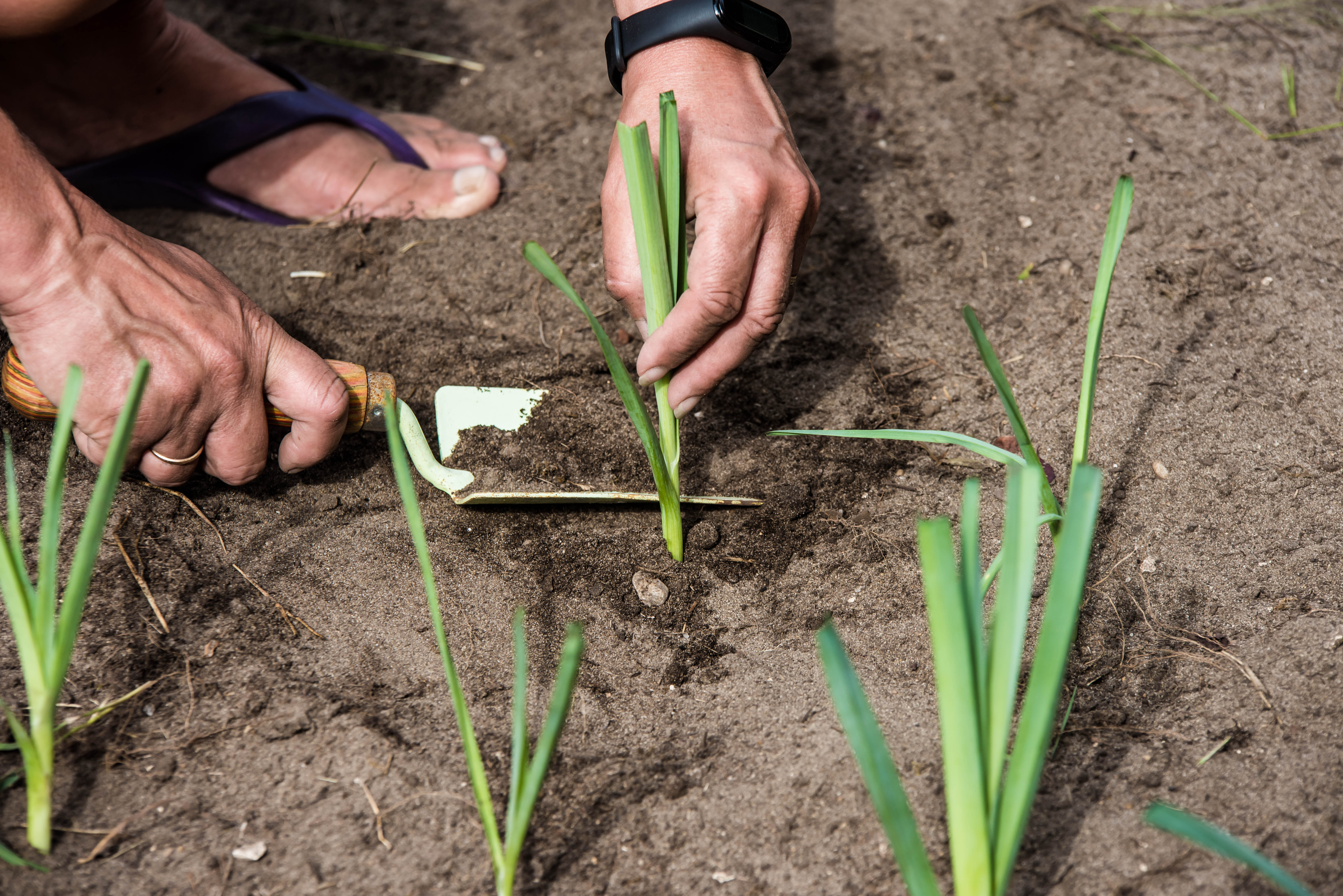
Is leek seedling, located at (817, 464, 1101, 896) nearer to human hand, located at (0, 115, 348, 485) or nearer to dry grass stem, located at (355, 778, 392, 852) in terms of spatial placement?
dry grass stem, located at (355, 778, 392, 852)

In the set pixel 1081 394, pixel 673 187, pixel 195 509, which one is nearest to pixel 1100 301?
pixel 1081 394

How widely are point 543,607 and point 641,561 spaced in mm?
170

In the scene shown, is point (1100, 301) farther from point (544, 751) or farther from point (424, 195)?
point (424, 195)

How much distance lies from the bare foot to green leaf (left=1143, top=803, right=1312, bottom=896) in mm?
1681

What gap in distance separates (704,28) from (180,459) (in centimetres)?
98

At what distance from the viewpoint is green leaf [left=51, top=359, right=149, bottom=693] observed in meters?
0.74

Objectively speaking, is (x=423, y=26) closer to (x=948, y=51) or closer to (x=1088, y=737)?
(x=948, y=51)

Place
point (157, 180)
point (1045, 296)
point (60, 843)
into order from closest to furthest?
point (60, 843) < point (1045, 296) < point (157, 180)

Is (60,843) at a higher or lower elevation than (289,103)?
lower

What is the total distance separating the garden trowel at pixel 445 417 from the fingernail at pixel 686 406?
0.14 metres

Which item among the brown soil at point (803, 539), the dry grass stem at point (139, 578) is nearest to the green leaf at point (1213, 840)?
the brown soil at point (803, 539)

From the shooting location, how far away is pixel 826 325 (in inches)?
64.9

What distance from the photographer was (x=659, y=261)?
1.10 meters

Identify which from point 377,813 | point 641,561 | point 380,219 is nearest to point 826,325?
point 641,561
